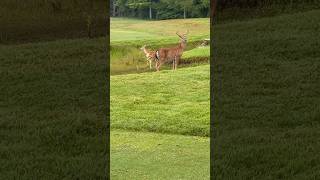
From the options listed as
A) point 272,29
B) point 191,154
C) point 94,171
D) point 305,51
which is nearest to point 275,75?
point 305,51

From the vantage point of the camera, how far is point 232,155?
5.42 m

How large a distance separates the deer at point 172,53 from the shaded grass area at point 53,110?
0.98 metres

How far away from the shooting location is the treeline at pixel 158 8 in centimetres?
617

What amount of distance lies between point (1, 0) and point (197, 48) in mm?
3751

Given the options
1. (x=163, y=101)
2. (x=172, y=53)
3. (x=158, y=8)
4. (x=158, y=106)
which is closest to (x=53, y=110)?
(x=158, y=106)

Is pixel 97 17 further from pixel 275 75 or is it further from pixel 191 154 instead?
pixel 275 75

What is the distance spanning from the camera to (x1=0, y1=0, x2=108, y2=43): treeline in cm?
601

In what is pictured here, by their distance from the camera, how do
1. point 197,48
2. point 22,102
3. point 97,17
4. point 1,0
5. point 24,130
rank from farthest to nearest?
point 1,0 < point 197,48 < point 22,102 < point 24,130 < point 97,17

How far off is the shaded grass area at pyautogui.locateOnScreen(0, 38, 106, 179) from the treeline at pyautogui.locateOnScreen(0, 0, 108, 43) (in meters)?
0.28

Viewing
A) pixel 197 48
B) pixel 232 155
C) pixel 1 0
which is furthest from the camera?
pixel 1 0

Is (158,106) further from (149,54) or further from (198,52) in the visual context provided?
(198,52)

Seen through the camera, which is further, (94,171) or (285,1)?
(285,1)

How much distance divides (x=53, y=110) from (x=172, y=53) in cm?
282

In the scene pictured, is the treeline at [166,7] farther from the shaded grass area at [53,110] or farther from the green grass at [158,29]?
the shaded grass area at [53,110]
